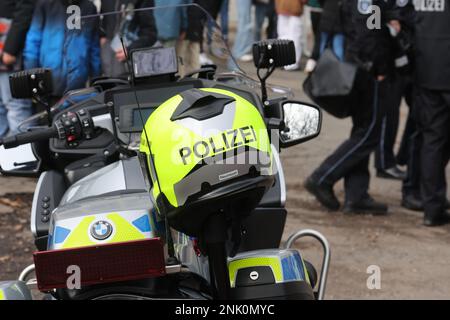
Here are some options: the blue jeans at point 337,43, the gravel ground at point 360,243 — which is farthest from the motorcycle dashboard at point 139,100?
the blue jeans at point 337,43

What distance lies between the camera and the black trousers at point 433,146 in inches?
266

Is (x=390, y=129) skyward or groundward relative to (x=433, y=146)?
groundward

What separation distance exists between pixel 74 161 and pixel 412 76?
377 cm

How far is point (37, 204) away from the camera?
3.48m

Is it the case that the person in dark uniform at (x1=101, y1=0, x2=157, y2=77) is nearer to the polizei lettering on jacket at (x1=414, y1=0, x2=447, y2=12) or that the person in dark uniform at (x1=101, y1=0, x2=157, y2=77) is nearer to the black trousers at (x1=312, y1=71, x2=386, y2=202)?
the polizei lettering on jacket at (x1=414, y1=0, x2=447, y2=12)

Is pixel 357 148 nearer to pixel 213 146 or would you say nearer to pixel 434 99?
pixel 434 99

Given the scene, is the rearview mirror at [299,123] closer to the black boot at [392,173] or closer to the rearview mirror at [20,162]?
the rearview mirror at [20,162]

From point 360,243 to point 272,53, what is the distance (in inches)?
124

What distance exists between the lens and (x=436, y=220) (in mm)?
6867

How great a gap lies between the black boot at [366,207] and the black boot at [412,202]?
9.5 inches

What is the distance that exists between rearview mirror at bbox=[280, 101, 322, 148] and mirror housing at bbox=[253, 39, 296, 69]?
167 millimetres

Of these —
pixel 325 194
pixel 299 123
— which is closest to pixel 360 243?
pixel 325 194

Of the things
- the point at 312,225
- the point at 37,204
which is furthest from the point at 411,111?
the point at 37,204

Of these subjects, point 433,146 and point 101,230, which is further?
point 433,146
